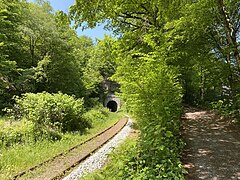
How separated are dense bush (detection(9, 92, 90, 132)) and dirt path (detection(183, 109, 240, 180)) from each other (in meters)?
6.50

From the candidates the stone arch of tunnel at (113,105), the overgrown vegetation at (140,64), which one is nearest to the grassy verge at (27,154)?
the overgrown vegetation at (140,64)

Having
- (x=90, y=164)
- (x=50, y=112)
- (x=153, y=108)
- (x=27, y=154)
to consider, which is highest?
(x=153, y=108)

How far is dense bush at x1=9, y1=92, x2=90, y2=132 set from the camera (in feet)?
33.7

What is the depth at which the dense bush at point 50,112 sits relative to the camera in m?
10.3

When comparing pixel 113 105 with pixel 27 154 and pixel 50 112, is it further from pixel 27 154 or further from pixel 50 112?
pixel 27 154

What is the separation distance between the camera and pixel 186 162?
5.28 meters

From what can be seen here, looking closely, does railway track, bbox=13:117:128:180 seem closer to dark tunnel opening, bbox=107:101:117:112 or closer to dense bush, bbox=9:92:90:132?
dense bush, bbox=9:92:90:132

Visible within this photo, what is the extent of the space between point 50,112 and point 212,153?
323 inches

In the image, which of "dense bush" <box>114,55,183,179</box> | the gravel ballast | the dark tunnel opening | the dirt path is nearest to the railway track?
the gravel ballast

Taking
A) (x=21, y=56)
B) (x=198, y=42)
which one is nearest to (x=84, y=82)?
(x=21, y=56)

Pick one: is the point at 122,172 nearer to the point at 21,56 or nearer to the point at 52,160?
the point at 52,160

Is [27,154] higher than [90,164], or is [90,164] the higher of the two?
[27,154]

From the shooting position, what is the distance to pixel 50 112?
10.9 meters

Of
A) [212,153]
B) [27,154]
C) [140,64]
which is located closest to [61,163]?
[27,154]
